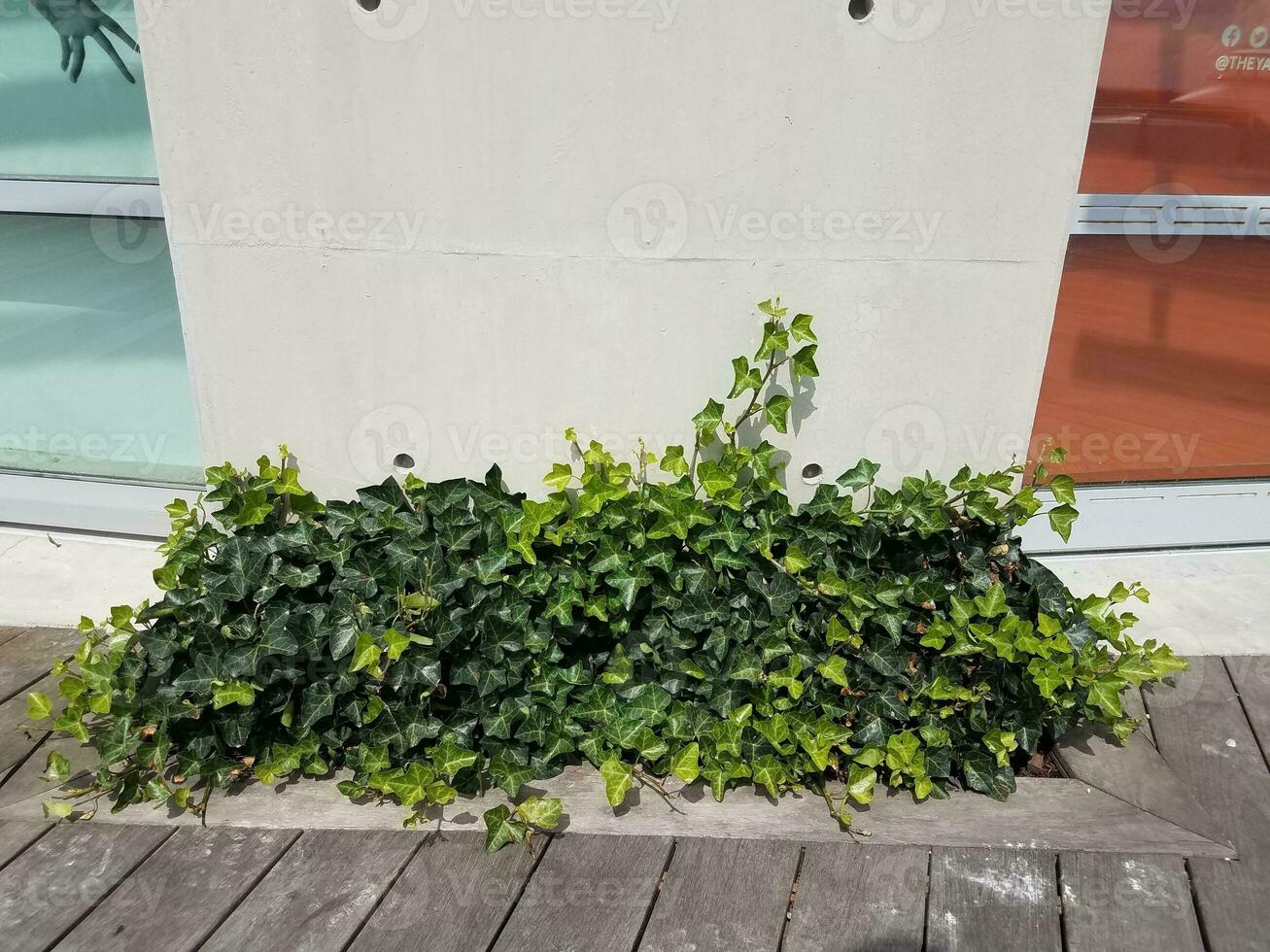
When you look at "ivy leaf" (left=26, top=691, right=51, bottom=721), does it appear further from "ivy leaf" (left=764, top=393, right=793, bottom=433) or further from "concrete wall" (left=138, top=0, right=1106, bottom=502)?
"ivy leaf" (left=764, top=393, right=793, bottom=433)

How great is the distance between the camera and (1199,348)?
2.59m

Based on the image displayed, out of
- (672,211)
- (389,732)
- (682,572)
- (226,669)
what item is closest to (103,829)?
(226,669)

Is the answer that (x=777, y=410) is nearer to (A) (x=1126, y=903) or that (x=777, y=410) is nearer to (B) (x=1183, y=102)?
(A) (x=1126, y=903)

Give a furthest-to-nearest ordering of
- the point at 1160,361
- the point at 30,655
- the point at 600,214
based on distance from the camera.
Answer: the point at 1160,361
the point at 30,655
the point at 600,214

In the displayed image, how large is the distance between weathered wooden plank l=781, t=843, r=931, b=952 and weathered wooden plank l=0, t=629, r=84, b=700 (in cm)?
190

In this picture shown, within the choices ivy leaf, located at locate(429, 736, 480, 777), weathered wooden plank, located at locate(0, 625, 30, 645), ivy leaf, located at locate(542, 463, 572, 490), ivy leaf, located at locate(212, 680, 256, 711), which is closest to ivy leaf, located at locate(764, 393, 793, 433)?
ivy leaf, located at locate(542, 463, 572, 490)

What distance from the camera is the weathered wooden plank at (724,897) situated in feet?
5.16

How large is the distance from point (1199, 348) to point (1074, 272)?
0.49 m

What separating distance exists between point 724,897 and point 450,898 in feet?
1.66

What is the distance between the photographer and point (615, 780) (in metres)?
1.80

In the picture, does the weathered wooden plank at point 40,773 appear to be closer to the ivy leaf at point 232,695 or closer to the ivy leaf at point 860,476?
the ivy leaf at point 232,695

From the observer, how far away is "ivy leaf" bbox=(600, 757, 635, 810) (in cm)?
179

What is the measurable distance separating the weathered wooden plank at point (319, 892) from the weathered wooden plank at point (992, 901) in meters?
1.00

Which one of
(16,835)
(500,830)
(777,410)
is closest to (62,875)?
(16,835)
